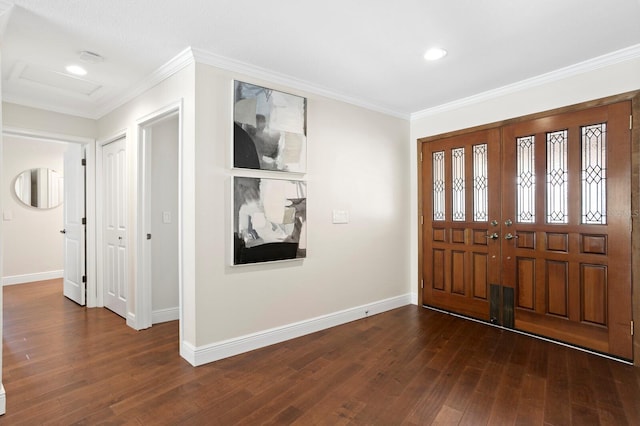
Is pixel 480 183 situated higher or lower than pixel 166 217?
higher

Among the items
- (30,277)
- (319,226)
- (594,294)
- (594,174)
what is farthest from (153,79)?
(30,277)

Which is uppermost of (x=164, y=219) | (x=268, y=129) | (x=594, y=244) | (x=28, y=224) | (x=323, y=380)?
(x=268, y=129)

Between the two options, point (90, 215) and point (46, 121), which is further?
point (90, 215)

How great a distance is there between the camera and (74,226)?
4695mm

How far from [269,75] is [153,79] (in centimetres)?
116

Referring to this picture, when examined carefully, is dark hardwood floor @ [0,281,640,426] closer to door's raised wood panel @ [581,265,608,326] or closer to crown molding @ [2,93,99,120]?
door's raised wood panel @ [581,265,608,326]

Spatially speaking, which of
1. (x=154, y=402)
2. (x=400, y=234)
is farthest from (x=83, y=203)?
(x=400, y=234)

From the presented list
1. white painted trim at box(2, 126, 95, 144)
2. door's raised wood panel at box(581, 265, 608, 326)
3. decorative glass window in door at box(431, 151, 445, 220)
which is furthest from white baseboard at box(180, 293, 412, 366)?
white painted trim at box(2, 126, 95, 144)

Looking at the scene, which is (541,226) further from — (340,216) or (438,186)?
(340,216)

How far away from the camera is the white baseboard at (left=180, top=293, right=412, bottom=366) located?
2.82 metres

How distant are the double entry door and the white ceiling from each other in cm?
68

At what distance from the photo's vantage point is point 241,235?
9.89ft

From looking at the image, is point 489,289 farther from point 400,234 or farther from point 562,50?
point 562,50

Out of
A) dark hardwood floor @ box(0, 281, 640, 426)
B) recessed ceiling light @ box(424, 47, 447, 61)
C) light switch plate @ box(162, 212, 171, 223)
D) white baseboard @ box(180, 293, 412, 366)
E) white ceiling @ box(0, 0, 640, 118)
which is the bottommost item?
dark hardwood floor @ box(0, 281, 640, 426)
